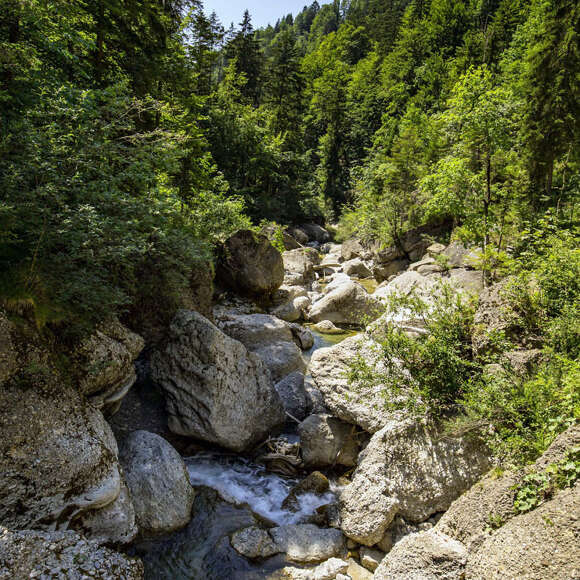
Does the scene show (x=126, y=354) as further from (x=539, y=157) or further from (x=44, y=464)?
(x=539, y=157)

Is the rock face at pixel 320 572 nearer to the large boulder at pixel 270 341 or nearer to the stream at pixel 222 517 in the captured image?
the stream at pixel 222 517

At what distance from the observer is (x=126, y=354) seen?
677 centimetres

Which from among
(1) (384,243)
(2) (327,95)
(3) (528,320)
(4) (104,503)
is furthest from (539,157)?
(2) (327,95)

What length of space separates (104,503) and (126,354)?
253 cm

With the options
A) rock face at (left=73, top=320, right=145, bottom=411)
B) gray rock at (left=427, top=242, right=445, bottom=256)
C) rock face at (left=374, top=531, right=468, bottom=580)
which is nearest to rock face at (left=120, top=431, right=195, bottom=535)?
rock face at (left=73, top=320, right=145, bottom=411)

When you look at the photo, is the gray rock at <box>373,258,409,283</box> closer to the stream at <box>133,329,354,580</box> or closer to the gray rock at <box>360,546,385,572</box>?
the stream at <box>133,329,354,580</box>

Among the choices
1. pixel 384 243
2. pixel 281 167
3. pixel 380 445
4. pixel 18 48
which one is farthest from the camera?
pixel 281 167

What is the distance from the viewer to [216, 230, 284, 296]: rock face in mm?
16609

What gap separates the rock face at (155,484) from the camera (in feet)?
19.3

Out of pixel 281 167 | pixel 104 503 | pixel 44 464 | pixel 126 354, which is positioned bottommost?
pixel 104 503

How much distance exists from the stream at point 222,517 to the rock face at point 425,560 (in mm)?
1747

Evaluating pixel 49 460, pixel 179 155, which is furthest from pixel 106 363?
pixel 179 155

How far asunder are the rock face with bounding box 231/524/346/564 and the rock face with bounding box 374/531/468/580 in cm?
100

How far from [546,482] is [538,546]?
721 millimetres
